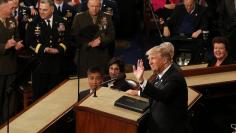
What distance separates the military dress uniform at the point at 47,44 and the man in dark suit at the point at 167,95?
7.49 ft

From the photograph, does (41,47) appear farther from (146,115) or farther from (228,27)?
(228,27)

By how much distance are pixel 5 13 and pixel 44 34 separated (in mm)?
542

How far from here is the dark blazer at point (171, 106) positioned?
4.47 meters

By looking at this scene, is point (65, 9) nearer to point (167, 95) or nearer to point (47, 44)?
point (47, 44)

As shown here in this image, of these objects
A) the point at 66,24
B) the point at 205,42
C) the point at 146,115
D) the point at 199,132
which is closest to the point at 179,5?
the point at 205,42

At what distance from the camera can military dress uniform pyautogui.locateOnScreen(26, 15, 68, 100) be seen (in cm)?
654

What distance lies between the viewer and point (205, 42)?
780cm

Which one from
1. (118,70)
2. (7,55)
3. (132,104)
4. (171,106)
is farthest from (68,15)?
(171,106)

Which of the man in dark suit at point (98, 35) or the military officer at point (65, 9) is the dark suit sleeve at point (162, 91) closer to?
the man in dark suit at point (98, 35)

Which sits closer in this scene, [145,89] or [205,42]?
[145,89]

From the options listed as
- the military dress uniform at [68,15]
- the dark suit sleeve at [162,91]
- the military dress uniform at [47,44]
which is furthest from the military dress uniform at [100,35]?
the dark suit sleeve at [162,91]

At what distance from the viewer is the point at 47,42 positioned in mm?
6562

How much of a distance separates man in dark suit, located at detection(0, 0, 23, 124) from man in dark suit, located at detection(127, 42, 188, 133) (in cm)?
230

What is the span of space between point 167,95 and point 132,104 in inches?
15.3
